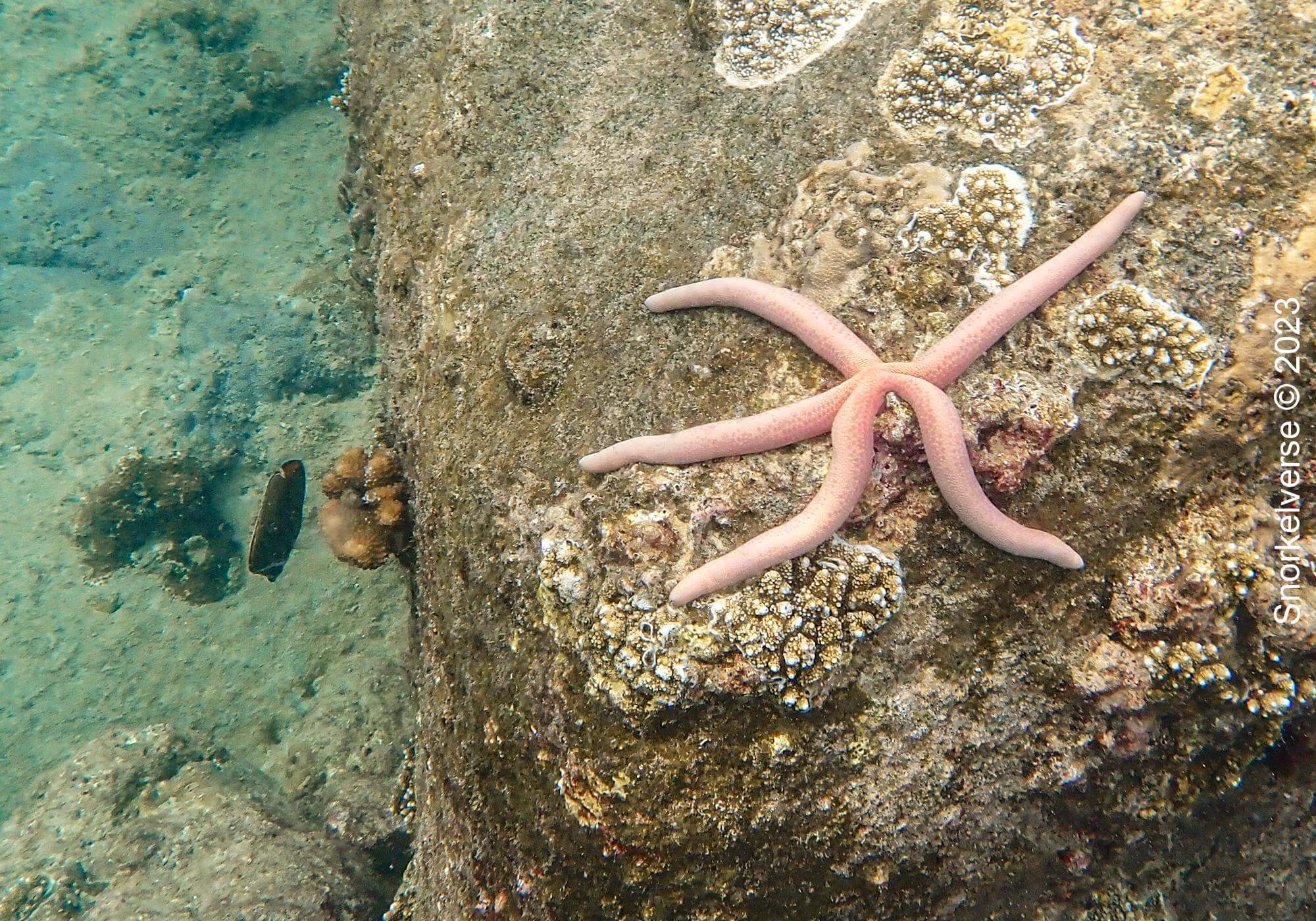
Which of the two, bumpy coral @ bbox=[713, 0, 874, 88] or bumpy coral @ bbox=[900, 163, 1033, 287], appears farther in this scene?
bumpy coral @ bbox=[713, 0, 874, 88]

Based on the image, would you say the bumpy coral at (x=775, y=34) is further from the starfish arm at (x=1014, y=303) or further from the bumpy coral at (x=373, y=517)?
the bumpy coral at (x=373, y=517)

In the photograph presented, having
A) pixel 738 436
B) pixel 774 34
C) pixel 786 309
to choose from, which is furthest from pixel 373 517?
pixel 774 34

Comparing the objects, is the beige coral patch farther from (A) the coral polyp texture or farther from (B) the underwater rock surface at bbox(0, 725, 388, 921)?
(B) the underwater rock surface at bbox(0, 725, 388, 921)

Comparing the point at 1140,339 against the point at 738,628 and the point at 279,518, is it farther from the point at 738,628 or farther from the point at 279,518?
the point at 279,518

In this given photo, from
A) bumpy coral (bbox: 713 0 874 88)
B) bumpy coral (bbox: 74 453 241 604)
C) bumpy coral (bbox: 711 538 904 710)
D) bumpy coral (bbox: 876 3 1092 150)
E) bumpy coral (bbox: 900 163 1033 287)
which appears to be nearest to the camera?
bumpy coral (bbox: 711 538 904 710)

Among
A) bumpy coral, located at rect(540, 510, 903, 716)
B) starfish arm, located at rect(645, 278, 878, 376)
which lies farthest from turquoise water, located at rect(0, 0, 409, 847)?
starfish arm, located at rect(645, 278, 878, 376)

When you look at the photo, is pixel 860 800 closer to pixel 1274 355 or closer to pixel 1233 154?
pixel 1274 355
